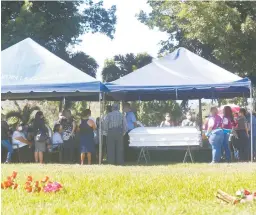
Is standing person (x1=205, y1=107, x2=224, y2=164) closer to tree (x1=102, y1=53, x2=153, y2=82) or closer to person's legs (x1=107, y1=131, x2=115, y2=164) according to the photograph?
person's legs (x1=107, y1=131, x2=115, y2=164)

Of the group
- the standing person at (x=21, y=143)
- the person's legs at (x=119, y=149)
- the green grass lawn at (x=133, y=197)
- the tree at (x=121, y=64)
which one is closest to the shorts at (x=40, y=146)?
the standing person at (x=21, y=143)

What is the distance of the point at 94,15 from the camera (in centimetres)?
3531

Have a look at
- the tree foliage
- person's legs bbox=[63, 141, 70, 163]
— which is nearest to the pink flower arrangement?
person's legs bbox=[63, 141, 70, 163]

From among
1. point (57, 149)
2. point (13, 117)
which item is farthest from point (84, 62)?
point (57, 149)

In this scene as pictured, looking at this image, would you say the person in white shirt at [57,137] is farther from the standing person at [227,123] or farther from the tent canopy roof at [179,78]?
the standing person at [227,123]

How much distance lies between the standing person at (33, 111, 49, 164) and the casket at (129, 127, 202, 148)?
2.15 m

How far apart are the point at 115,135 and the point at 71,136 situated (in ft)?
4.63

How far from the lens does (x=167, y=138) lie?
14.0 m

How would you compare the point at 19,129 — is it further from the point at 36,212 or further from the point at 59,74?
the point at 36,212

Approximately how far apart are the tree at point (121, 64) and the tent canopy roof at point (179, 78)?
19131 millimetres

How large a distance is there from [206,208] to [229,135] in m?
8.83

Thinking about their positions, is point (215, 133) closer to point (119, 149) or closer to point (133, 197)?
point (119, 149)

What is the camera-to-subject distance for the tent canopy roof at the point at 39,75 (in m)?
13.2

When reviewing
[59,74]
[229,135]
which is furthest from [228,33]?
[59,74]
